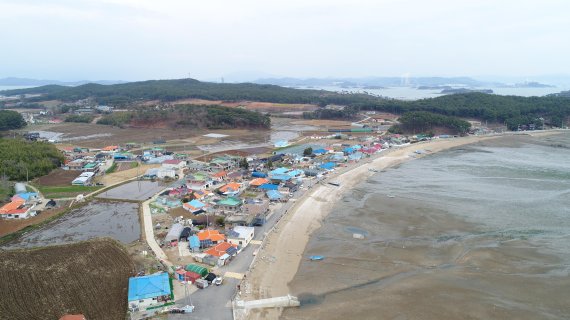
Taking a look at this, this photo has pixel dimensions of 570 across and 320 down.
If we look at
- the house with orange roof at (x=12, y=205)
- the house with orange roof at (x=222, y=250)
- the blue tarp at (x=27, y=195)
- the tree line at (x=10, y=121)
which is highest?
the tree line at (x=10, y=121)

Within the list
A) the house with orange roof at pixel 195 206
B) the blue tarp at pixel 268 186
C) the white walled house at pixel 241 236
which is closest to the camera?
the white walled house at pixel 241 236

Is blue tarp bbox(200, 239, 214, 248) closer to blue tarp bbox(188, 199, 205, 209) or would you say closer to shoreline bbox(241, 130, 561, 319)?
shoreline bbox(241, 130, 561, 319)

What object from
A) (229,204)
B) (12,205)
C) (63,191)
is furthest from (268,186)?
(12,205)

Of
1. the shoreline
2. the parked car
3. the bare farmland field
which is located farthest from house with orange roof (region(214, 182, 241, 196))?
the parked car

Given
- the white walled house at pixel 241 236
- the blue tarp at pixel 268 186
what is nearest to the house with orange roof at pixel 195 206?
the white walled house at pixel 241 236

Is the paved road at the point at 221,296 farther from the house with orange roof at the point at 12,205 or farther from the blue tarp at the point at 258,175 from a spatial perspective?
the house with orange roof at the point at 12,205

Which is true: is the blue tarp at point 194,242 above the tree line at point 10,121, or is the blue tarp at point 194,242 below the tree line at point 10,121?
below

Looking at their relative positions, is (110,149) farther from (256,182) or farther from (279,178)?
(279,178)

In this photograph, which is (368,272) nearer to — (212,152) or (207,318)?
(207,318)
